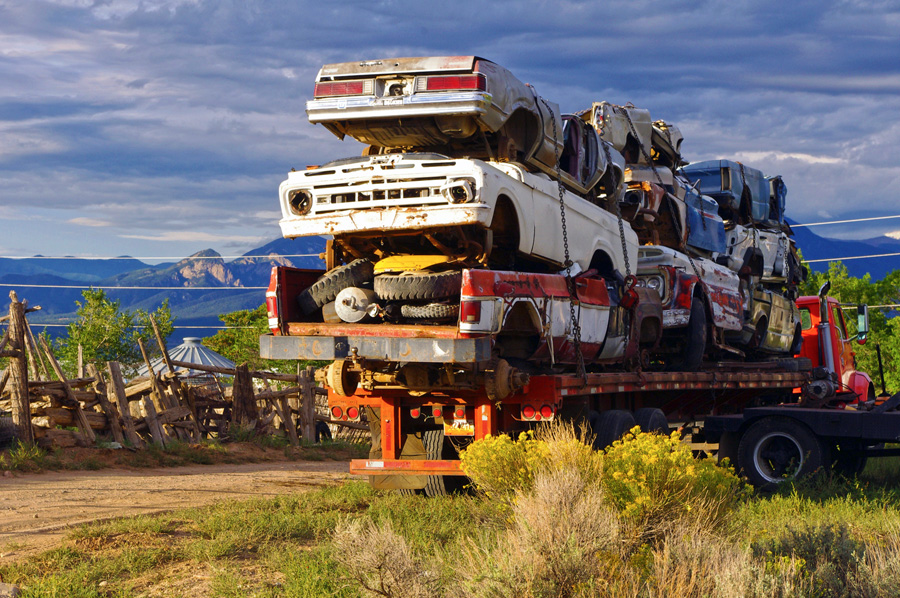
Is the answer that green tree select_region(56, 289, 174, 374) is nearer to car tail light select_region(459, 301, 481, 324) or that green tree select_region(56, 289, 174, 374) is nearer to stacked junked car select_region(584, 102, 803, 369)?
stacked junked car select_region(584, 102, 803, 369)

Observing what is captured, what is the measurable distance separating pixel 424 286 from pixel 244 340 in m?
53.9

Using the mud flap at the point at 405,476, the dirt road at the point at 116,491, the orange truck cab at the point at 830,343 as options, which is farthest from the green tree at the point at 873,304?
the mud flap at the point at 405,476

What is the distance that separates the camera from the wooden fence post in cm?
1486

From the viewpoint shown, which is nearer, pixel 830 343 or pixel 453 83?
pixel 453 83

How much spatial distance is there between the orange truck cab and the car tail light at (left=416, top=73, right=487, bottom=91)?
400 inches

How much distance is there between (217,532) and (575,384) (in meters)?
3.60

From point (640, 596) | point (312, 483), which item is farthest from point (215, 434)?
point (640, 596)

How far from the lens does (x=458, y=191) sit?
8805mm

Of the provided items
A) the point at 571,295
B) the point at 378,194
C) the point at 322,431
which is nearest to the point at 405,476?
the point at 571,295

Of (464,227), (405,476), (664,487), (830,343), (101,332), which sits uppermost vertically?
(101,332)

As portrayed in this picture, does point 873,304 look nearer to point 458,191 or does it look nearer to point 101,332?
point 101,332

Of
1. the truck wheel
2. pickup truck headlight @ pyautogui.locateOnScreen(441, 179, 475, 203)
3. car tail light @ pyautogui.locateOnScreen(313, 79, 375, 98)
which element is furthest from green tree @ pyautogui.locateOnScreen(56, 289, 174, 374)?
pickup truck headlight @ pyautogui.locateOnScreen(441, 179, 475, 203)

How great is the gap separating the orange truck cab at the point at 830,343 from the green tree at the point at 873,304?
24.0 metres

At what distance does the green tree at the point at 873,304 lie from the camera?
4159cm
